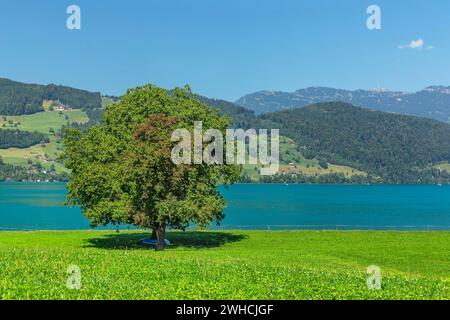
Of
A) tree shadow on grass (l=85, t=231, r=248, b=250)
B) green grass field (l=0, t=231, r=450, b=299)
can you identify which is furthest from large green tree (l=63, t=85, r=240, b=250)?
green grass field (l=0, t=231, r=450, b=299)

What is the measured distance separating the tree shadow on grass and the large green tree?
4.06 meters

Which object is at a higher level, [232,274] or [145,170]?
[145,170]

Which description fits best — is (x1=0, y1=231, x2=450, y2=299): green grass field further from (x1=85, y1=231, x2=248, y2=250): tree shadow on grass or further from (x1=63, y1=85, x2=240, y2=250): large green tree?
(x1=63, y1=85, x2=240, y2=250): large green tree

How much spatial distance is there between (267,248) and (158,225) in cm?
1264

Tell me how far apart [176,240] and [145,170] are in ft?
58.7

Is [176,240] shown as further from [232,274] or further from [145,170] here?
[232,274]

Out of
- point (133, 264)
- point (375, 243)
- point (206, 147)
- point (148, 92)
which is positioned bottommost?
point (375, 243)

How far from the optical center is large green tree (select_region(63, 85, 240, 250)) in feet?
178

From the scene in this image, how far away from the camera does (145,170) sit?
52.9 metres

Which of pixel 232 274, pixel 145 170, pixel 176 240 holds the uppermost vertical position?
pixel 145 170

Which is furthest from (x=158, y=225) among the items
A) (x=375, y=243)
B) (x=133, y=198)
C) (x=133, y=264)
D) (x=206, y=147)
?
(x=375, y=243)

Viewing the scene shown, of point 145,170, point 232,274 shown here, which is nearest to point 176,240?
point 145,170

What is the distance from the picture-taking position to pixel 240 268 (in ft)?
115
